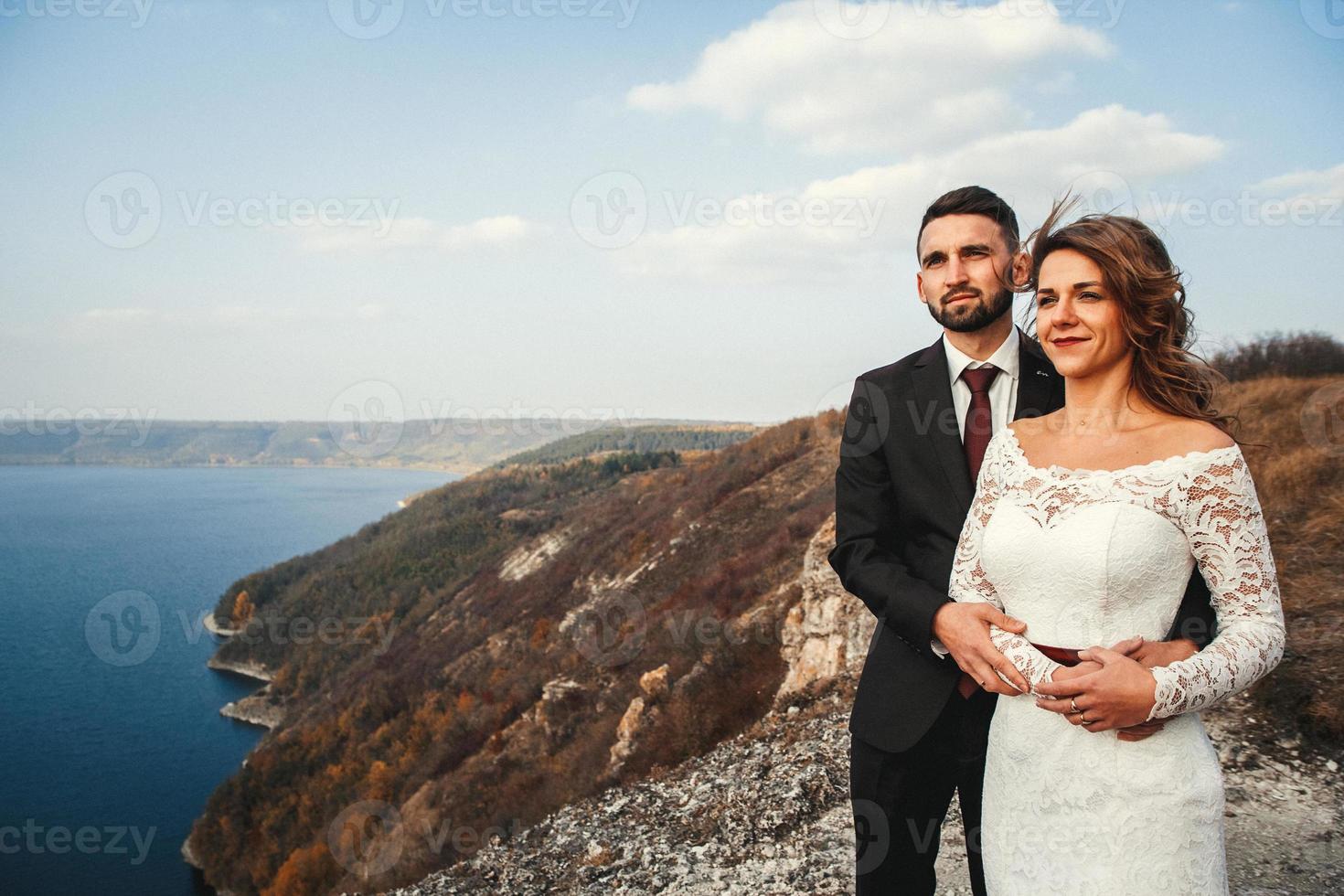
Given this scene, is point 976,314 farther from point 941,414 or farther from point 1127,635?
point 1127,635

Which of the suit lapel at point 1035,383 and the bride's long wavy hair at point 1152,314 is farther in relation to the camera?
the suit lapel at point 1035,383

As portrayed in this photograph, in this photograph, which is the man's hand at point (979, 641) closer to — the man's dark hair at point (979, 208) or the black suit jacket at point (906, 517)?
the black suit jacket at point (906, 517)

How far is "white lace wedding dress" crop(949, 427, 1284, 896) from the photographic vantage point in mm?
1754

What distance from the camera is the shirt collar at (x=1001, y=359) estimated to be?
8.36 feet

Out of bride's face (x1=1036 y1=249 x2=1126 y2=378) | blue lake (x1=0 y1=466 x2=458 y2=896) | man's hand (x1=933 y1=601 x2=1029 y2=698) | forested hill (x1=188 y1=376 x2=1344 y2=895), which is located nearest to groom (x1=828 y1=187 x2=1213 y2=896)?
man's hand (x1=933 y1=601 x2=1029 y2=698)

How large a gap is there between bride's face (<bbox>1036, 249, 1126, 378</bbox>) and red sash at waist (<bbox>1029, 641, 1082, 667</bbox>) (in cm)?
75

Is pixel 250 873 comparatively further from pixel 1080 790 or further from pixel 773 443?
pixel 1080 790

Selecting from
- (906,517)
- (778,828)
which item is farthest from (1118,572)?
(778,828)

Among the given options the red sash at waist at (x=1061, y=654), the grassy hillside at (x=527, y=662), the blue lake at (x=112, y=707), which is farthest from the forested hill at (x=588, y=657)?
the blue lake at (x=112, y=707)

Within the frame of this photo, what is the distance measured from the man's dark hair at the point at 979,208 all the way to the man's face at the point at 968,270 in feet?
0.09

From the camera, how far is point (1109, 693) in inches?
68.4

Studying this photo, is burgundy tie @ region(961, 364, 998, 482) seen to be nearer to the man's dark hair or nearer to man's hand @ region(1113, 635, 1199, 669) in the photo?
the man's dark hair

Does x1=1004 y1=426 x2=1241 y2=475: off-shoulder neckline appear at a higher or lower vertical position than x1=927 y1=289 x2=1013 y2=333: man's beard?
lower

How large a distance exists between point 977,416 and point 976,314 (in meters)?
0.36
